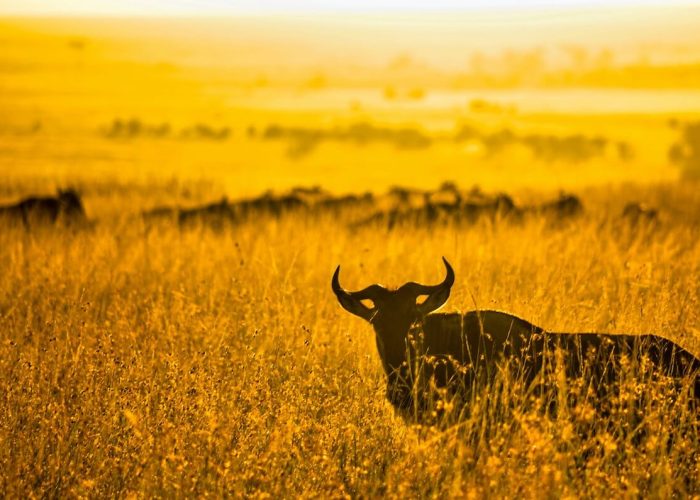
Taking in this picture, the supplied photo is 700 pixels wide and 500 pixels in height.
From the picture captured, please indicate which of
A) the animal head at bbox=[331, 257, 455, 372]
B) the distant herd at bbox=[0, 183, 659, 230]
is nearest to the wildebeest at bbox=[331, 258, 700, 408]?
the animal head at bbox=[331, 257, 455, 372]

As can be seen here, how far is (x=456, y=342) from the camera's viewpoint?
6.30 meters

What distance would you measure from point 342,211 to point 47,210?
4462 millimetres

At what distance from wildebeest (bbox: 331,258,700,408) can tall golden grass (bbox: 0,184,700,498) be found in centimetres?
18

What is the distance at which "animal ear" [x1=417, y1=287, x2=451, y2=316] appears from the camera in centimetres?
619

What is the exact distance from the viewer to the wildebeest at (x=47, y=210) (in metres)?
15.0

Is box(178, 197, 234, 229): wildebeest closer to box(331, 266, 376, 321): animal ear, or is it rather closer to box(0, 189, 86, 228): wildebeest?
box(0, 189, 86, 228): wildebeest

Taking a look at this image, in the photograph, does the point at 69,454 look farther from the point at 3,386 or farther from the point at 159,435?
the point at 3,386

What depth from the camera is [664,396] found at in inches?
206

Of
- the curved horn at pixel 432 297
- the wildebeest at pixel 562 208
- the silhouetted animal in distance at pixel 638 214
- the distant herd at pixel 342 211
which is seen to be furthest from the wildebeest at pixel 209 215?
the curved horn at pixel 432 297

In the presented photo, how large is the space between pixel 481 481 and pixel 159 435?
1.60 metres

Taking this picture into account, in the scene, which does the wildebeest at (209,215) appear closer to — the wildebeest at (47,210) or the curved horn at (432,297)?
the wildebeest at (47,210)

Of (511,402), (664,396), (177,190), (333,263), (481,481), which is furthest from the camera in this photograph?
(177,190)

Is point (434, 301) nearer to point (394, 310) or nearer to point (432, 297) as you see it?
point (432, 297)

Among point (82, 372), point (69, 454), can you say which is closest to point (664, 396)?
point (69, 454)
